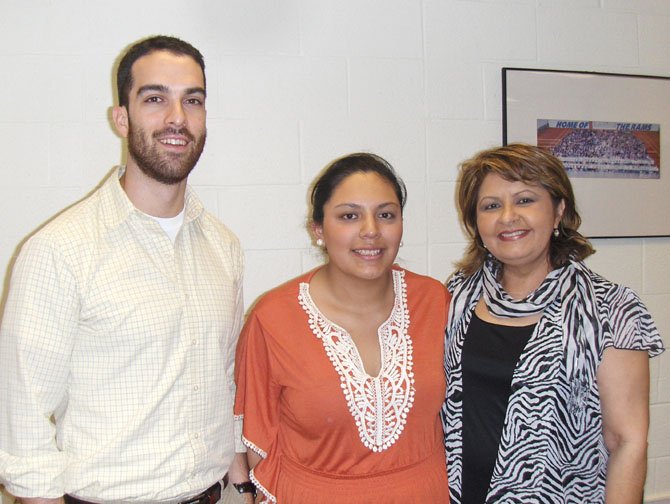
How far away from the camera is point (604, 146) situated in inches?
100

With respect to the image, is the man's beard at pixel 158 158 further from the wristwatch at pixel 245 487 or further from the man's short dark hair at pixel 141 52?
the wristwatch at pixel 245 487

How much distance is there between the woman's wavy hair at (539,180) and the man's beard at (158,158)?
2.74 ft

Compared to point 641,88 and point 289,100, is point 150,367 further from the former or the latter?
point 641,88

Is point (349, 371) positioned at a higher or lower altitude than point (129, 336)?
lower

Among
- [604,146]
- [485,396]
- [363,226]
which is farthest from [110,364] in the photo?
[604,146]

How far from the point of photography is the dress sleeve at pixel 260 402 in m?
1.66

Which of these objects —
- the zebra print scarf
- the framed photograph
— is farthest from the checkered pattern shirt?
the framed photograph

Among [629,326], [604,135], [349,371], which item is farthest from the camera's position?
[604,135]

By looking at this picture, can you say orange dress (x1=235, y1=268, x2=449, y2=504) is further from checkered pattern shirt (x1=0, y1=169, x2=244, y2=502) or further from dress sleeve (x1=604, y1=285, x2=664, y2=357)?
dress sleeve (x1=604, y1=285, x2=664, y2=357)

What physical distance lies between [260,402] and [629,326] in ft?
3.28

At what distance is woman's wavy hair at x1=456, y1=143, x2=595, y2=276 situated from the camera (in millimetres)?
1647

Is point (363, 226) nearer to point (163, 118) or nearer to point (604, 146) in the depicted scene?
point (163, 118)

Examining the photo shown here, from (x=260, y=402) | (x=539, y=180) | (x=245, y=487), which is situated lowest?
(x=245, y=487)

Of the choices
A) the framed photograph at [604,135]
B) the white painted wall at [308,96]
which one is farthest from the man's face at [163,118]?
the framed photograph at [604,135]
